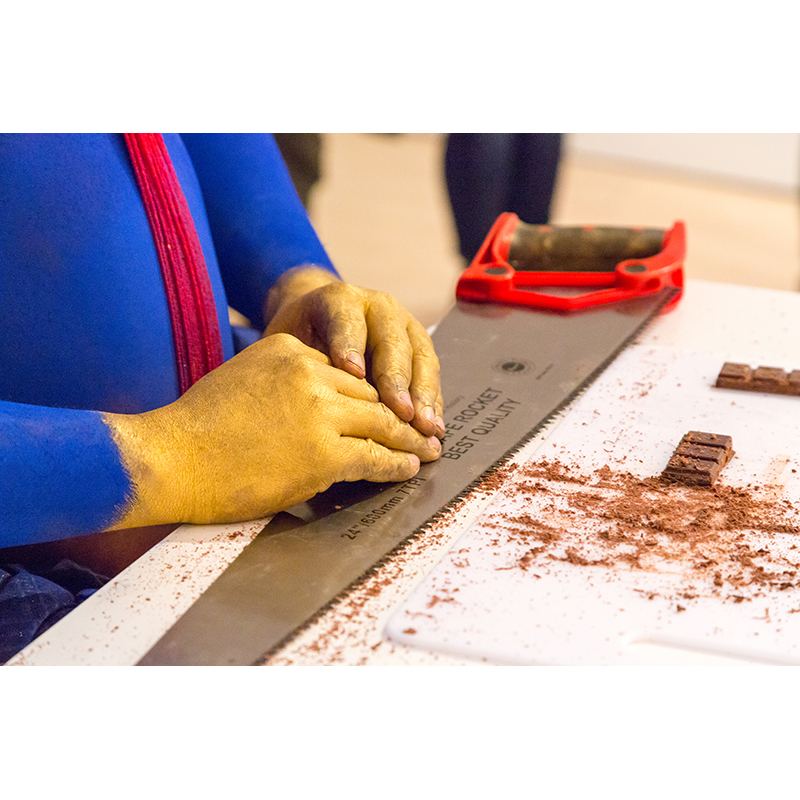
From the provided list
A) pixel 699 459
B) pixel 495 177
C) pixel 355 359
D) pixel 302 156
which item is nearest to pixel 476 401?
pixel 355 359

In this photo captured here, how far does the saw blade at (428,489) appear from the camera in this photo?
920 millimetres

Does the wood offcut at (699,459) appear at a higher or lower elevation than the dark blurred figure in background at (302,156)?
lower

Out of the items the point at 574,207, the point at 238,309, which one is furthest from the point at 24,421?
the point at 574,207

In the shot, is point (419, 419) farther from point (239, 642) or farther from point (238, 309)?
point (238, 309)

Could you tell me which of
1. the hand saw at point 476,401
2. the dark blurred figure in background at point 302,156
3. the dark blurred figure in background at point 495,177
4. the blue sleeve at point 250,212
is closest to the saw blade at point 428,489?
the hand saw at point 476,401

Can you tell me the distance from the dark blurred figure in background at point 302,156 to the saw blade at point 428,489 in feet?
5.42

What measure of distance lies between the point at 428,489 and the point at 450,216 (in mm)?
2796

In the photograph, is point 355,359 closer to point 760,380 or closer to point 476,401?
point 476,401

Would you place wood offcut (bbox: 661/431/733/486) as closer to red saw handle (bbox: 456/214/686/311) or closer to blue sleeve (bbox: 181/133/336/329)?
red saw handle (bbox: 456/214/686/311)

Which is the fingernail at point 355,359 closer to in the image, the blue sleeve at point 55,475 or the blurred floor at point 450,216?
the blue sleeve at point 55,475

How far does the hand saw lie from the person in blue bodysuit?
0.05 m

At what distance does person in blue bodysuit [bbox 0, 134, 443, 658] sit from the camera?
1.02 meters

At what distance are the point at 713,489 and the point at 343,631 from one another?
491mm

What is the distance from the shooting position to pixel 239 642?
0.90 metres
